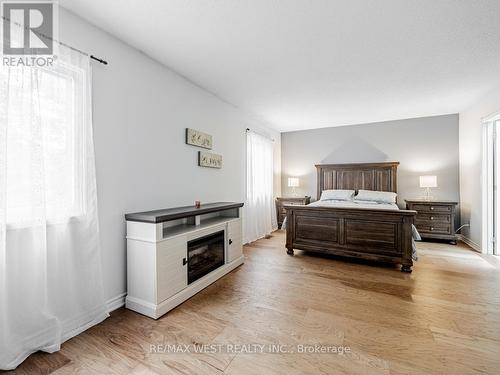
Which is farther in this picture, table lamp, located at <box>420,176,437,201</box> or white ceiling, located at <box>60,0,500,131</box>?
table lamp, located at <box>420,176,437,201</box>

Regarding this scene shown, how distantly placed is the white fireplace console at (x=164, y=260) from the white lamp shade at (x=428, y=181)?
165 inches

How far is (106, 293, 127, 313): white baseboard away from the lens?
206cm

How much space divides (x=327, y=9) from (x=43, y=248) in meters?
2.70

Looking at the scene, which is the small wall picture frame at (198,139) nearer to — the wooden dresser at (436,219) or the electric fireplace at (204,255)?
the electric fireplace at (204,255)

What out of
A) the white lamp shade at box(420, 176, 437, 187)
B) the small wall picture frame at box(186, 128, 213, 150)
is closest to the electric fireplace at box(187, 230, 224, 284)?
the small wall picture frame at box(186, 128, 213, 150)

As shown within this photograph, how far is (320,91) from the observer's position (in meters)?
3.39

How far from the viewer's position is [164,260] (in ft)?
6.70

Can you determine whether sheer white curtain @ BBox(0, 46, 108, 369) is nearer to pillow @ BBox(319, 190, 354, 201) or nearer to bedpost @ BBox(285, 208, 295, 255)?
bedpost @ BBox(285, 208, 295, 255)

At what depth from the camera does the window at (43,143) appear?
149 centimetres

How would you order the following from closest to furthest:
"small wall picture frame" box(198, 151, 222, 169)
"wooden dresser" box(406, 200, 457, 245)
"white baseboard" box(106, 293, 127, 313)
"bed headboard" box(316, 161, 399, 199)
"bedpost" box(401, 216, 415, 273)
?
"white baseboard" box(106, 293, 127, 313) < "bedpost" box(401, 216, 415, 273) < "small wall picture frame" box(198, 151, 222, 169) < "wooden dresser" box(406, 200, 457, 245) < "bed headboard" box(316, 161, 399, 199)

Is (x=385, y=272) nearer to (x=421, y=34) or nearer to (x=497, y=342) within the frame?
(x=497, y=342)

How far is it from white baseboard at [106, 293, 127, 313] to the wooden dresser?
494 cm

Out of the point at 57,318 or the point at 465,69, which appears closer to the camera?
the point at 57,318

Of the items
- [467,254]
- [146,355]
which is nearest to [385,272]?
[467,254]
